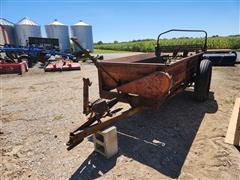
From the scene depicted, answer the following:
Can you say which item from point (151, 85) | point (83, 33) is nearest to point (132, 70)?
point (151, 85)

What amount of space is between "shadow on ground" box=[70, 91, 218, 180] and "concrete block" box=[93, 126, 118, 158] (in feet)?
0.26

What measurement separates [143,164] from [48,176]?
122 cm

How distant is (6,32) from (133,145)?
71.5 feet

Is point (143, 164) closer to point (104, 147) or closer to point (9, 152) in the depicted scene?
point (104, 147)

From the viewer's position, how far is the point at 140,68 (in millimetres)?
3346

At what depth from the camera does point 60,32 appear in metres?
23.3

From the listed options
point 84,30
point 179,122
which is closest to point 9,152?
point 179,122

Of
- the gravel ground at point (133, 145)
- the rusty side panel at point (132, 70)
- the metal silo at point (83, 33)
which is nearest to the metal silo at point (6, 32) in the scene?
the metal silo at point (83, 33)

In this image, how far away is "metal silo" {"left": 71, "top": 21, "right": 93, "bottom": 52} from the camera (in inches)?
987

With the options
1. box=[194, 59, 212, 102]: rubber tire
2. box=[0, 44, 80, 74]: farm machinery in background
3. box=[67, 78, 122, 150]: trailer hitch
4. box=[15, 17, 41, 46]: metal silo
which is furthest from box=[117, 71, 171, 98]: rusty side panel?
box=[15, 17, 41, 46]: metal silo

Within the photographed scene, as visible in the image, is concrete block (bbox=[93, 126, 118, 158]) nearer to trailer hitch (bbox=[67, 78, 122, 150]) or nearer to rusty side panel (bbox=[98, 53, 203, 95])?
trailer hitch (bbox=[67, 78, 122, 150])

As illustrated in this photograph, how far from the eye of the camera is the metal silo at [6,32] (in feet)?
62.4

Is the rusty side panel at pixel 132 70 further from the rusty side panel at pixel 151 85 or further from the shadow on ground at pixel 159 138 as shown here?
the shadow on ground at pixel 159 138

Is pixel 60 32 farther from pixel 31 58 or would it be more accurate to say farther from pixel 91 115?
pixel 91 115
